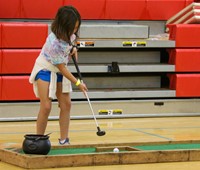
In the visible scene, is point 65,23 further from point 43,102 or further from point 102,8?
point 102,8

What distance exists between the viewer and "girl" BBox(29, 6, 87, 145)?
5.49m

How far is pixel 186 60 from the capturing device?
8875mm

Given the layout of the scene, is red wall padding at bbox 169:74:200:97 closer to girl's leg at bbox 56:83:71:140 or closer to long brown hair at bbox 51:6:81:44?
girl's leg at bbox 56:83:71:140

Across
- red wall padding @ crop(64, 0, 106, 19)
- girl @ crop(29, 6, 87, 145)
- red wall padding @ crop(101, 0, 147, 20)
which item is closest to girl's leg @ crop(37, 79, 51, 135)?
girl @ crop(29, 6, 87, 145)

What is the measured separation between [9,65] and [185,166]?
12.8 feet

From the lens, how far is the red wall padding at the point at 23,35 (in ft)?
26.7

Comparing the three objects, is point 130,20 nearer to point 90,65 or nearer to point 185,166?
point 90,65

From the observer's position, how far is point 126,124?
26.0ft

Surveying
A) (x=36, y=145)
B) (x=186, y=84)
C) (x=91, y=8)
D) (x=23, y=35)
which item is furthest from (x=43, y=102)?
(x=91, y=8)

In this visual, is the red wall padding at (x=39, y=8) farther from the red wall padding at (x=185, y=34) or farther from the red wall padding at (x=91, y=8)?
the red wall padding at (x=185, y=34)

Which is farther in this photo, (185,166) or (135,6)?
(135,6)

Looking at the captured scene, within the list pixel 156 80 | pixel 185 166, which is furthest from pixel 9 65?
pixel 185 166

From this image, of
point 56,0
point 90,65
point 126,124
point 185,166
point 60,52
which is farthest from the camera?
point 56,0

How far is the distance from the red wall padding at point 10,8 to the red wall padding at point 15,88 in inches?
46.9
